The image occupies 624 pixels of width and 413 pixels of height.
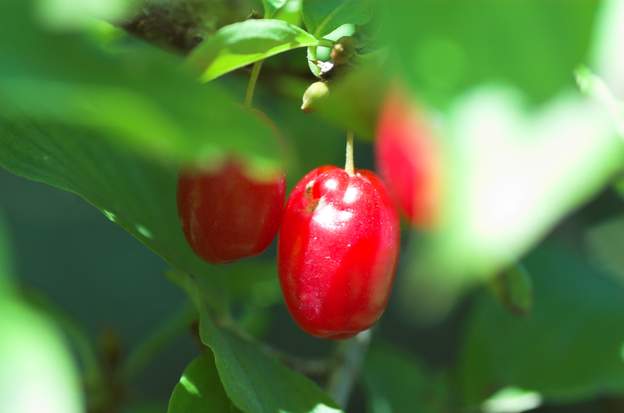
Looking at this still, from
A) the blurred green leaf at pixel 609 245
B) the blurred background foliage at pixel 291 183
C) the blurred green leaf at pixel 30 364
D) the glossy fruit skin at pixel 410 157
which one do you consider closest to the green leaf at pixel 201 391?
the blurred background foliage at pixel 291 183

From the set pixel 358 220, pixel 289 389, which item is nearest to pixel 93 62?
pixel 358 220

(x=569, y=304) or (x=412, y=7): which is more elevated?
(x=412, y=7)

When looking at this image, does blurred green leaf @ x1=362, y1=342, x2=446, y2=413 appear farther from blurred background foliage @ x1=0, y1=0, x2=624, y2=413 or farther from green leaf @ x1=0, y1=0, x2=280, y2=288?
green leaf @ x1=0, y1=0, x2=280, y2=288

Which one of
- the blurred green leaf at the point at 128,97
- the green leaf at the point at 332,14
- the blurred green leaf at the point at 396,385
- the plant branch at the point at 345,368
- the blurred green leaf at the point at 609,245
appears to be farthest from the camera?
the blurred green leaf at the point at 609,245

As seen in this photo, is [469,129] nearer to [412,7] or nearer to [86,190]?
[412,7]

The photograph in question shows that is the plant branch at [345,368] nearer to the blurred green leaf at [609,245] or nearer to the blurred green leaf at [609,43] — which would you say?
the blurred green leaf at [609,245]

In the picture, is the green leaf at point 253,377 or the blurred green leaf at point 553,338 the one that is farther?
the blurred green leaf at point 553,338
